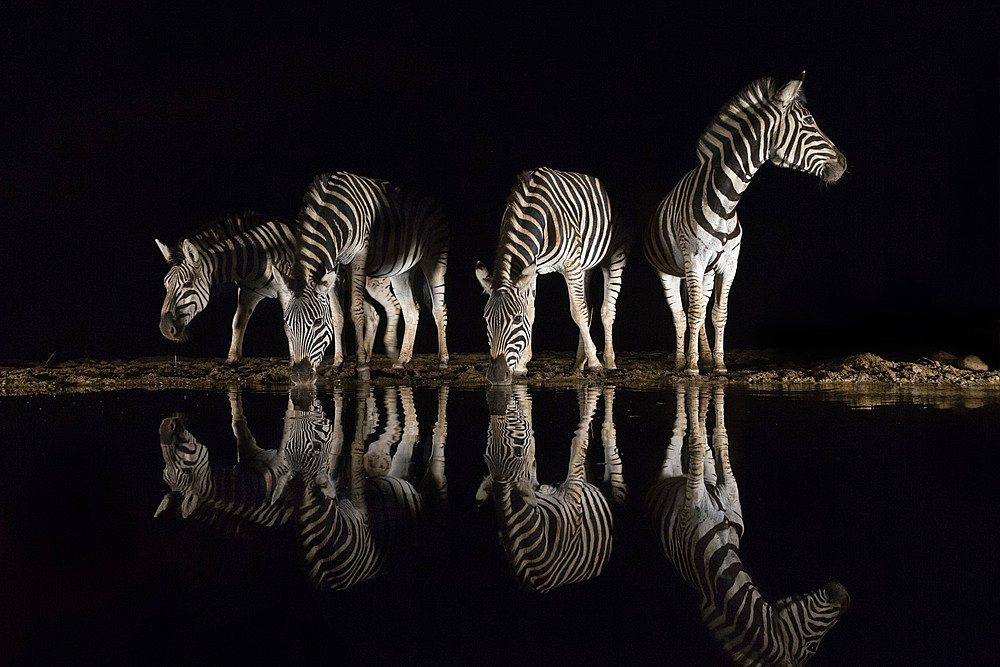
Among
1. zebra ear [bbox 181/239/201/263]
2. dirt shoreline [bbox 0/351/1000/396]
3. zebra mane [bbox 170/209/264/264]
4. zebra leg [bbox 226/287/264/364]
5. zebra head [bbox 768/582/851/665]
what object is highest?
zebra mane [bbox 170/209/264/264]

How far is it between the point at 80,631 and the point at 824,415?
3988mm

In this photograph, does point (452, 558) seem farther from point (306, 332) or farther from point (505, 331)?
point (306, 332)

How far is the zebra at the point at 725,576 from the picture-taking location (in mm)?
1966

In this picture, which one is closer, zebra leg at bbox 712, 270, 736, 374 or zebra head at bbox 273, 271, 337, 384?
zebra head at bbox 273, 271, 337, 384

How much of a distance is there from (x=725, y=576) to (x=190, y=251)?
6.50 metres

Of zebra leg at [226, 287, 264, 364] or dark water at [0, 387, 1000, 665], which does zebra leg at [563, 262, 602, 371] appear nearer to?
zebra leg at [226, 287, 264, 364]

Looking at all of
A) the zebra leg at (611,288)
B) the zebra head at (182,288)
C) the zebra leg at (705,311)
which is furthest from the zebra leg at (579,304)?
the zebra head at (182,288)

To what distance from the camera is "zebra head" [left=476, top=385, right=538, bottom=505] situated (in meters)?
3.13

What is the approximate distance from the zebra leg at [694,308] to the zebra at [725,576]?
12.7 feet

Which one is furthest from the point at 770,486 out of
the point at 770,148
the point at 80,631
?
the point at 770,148

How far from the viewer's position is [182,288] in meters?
7.69

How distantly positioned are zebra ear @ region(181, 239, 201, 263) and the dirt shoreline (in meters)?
1.03

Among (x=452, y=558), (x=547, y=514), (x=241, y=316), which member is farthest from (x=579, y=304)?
(x=452, y=558)

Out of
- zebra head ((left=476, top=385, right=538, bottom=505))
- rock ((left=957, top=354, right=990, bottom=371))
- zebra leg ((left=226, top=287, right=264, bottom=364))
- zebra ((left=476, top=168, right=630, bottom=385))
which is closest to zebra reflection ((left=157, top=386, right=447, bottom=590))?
zebra head ((left=476, top=385, right=538, bottom=505))
